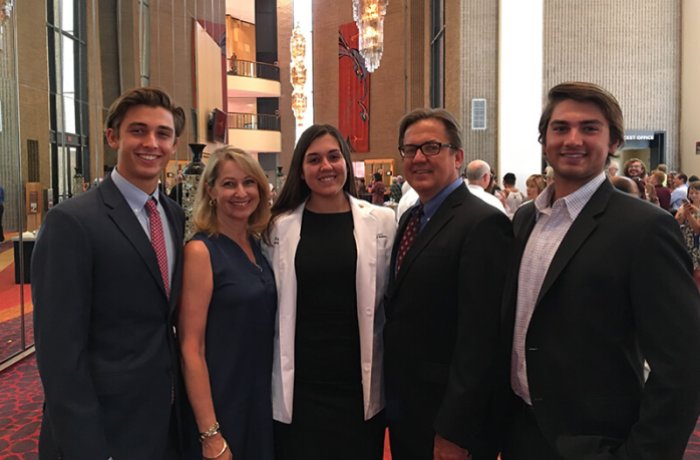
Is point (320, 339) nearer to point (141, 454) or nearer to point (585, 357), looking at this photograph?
point (141, 454)

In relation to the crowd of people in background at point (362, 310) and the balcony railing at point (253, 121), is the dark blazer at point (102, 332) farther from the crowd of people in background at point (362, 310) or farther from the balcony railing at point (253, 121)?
the balcony railing at point (253, 121)

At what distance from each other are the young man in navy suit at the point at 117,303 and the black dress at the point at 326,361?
1.68 ft

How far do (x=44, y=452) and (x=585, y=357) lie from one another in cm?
176

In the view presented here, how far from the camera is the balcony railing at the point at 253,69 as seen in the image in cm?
2963

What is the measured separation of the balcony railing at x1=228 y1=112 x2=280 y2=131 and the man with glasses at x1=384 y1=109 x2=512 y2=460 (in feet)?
93.7

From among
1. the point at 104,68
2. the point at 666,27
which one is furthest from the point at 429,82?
the point at 104,68

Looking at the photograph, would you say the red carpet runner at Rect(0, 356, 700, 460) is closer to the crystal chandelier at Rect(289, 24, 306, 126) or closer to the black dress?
the black dress

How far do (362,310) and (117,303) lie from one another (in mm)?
928

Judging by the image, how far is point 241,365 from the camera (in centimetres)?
213

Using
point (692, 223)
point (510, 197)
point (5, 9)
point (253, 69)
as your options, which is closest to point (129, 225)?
point (5, 9)

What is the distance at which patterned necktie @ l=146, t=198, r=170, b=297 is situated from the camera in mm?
1900

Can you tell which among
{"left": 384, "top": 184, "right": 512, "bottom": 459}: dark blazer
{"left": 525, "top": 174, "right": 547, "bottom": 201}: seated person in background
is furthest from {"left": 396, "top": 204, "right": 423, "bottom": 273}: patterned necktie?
{"left": 525, "top": 174, "right": 547, "bottom": 201}: seated person in background

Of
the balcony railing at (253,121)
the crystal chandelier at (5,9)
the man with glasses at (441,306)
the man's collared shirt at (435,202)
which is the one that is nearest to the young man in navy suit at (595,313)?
the man with glasses at (441,306)

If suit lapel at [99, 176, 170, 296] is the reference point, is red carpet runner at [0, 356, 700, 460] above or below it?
below
